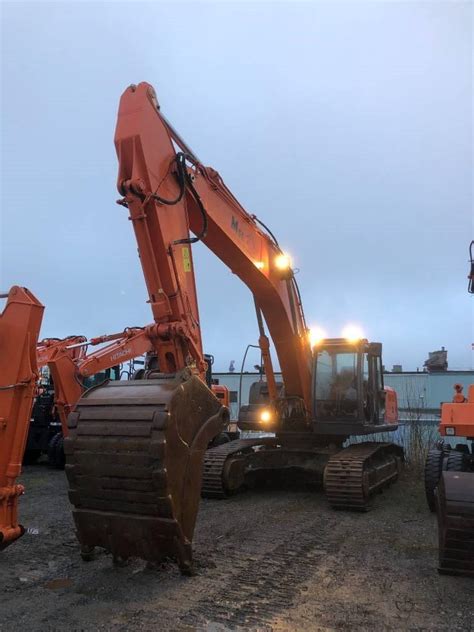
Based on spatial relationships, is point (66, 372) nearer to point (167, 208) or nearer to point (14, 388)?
point (14, 388)

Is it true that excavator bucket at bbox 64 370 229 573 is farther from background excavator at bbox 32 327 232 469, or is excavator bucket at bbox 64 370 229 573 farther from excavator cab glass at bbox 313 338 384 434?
excavator cab glass at bbox 313 338 384 434

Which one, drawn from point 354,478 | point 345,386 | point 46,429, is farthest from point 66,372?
point 354,478

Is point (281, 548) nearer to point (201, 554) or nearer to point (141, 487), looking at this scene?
point (201, 554)

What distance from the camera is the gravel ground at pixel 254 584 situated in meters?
3.99

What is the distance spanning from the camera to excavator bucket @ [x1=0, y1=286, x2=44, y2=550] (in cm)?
533

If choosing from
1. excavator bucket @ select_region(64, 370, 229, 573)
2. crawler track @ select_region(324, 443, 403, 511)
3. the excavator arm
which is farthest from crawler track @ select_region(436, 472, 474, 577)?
crawler track @ select_region(324, 443, 403, 511)

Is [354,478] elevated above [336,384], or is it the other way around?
[336,384]

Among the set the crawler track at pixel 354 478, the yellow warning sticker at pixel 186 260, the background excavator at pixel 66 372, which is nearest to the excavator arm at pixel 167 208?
the yellow warning sticker at pixel 186 260

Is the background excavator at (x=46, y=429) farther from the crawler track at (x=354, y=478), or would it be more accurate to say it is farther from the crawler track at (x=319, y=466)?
the crawler track at (x=354, y=478)

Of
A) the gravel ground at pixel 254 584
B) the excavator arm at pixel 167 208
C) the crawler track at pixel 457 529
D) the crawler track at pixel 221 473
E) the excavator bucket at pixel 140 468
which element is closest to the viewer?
the gravel ground at pixel 254 584

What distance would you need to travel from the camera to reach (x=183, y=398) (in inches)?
178

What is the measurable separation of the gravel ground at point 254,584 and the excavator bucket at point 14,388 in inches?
21.7

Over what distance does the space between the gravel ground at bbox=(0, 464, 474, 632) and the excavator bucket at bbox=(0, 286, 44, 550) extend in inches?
21.7

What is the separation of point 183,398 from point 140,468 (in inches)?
25.7
